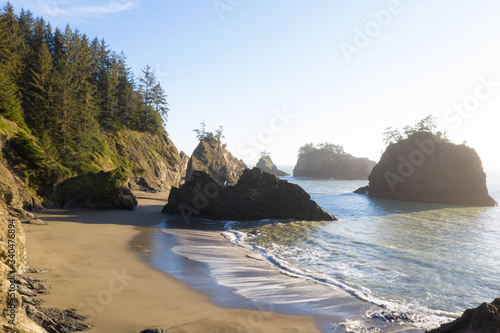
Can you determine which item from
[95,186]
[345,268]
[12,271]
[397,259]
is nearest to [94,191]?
[95,186]

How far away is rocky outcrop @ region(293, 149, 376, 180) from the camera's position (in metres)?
126

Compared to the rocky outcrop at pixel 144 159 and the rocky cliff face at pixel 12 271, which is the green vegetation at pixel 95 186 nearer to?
the rocky cliff face at pixel 12 271

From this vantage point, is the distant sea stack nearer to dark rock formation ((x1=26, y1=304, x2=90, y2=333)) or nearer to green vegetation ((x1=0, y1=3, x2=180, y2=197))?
green vegetation ((x1=0, y1=3, x2=180, y2=197))

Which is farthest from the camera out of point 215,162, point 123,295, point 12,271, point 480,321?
point 215,162

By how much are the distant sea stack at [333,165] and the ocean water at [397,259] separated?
101013mm

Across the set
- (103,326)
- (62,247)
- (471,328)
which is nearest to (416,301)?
(471,328)

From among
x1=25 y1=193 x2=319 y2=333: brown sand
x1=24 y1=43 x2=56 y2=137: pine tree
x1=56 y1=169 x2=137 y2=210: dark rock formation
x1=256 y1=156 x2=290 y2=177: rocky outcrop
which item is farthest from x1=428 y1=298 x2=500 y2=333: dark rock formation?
x1=256 y1=156 x2=290 y2=177: rocky outcrop

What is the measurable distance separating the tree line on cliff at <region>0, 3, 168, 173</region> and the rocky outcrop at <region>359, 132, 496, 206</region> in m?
52.3

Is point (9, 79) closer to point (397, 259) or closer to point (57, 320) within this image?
point (57, 320)

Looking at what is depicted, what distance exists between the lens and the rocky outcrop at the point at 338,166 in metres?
126

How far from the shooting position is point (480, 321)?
5.46 meters

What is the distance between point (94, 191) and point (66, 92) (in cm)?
1619

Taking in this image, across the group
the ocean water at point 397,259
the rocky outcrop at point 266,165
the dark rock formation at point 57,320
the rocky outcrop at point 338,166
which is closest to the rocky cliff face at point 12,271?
the dark rock formation at point 57,320

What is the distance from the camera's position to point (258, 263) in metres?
14.0
